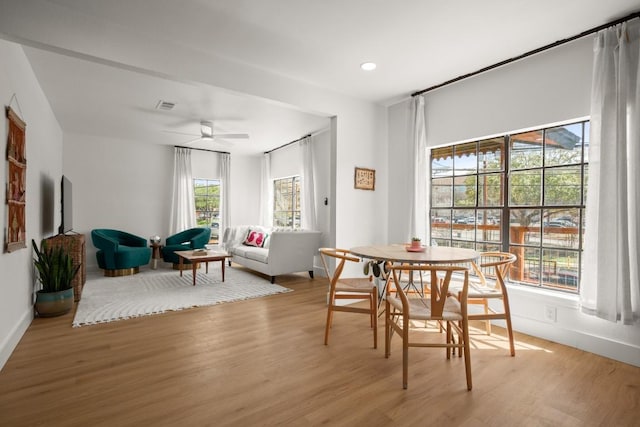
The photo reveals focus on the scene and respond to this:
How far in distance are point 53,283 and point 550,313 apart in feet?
16.4

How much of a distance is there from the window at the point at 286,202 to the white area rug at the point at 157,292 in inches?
71.1

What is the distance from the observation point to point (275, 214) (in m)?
7.89

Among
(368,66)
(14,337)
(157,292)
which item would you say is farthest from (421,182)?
(14,337)

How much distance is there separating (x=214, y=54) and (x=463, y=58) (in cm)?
244

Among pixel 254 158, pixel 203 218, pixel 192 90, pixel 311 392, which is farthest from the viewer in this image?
pixel 254 158

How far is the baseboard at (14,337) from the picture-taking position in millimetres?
2399

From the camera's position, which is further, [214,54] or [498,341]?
[214,54]

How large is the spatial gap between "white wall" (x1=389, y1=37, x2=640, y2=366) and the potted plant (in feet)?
14.7

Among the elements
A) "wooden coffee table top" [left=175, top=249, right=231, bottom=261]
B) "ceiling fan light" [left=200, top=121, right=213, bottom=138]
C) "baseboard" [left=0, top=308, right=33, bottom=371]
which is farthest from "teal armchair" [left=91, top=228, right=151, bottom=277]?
"ceiling fan light" [left=200, top=121, right=213, bottom=138]

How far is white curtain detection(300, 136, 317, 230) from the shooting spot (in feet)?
20.3

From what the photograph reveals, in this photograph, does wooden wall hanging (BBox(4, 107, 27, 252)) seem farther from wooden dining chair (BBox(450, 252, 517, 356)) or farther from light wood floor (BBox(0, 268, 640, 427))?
wooden dining chair (BBox(450, 252, 517, 356))

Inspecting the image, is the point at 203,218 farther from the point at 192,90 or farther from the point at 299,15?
the point at 299,15

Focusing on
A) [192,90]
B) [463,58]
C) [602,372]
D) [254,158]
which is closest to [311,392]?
[602,372]

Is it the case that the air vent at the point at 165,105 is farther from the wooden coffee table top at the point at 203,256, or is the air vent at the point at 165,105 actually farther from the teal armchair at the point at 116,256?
the teal armchair at the point at 116,256
